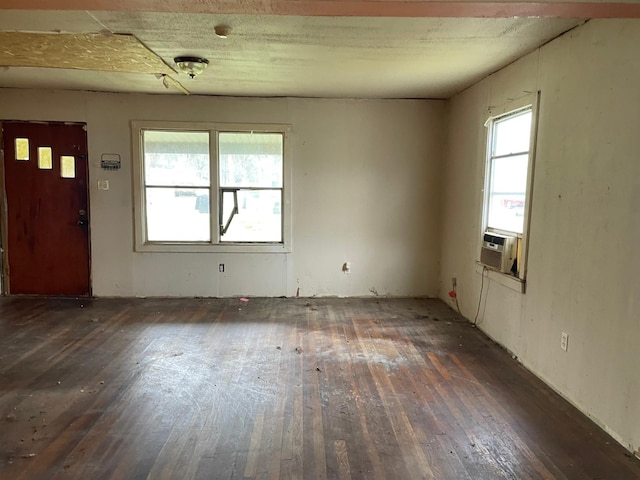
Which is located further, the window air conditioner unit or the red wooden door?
the red wooden door

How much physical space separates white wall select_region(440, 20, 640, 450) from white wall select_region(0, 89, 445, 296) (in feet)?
5.61

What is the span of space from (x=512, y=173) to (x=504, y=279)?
952 mm

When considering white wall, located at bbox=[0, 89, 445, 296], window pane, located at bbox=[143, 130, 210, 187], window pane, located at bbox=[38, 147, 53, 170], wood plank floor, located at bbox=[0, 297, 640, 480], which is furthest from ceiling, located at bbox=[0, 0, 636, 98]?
wood plank floor, located at bbox=[0, 297, 640, 480]

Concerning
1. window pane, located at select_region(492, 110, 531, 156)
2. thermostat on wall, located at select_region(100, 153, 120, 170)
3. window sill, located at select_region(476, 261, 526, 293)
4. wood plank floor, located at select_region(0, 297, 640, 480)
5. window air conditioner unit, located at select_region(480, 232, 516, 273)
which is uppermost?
window pane, located at select_region(492, 110, 531, 156)

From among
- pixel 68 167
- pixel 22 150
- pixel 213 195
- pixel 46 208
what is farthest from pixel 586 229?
pixel 22 150

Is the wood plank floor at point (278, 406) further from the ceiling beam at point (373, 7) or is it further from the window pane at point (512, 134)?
the ceiling beam at point (373, 7)

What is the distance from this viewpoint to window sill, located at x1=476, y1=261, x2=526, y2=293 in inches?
138

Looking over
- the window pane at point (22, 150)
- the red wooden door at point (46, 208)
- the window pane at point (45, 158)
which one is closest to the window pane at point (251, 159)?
the red wooden door at point (46, 208)

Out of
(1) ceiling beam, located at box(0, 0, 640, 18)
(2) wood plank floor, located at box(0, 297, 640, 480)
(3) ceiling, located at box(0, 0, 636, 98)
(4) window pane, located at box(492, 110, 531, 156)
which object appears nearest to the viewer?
(1) ceiling beam, located at box(0, 0, 640, 18)

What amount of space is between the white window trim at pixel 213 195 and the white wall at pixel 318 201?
79 millimetres

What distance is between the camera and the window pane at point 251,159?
534 cm

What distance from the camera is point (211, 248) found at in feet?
17.7

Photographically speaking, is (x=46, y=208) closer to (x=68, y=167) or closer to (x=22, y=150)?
(x=68, y=167)

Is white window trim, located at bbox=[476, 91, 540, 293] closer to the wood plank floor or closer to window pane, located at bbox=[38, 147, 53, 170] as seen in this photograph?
the wood plank floor
